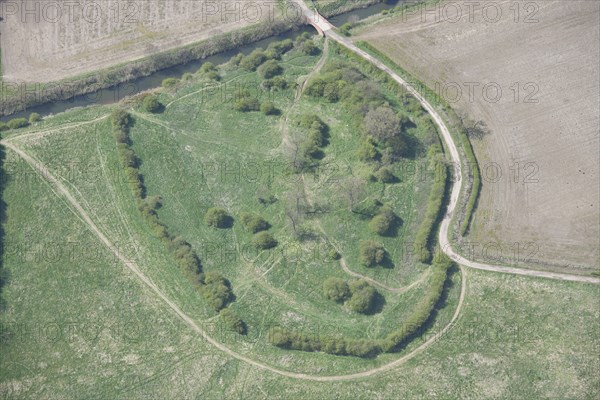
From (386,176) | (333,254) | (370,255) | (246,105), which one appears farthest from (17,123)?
(370,255)

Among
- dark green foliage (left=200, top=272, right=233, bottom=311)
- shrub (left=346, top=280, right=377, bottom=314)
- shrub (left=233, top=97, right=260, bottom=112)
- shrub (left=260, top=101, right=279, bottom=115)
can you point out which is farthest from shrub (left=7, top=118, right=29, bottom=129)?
shrub (left=346, top=280, right=377, bottom=314)

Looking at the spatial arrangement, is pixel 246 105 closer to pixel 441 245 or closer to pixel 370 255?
pixel 370 255

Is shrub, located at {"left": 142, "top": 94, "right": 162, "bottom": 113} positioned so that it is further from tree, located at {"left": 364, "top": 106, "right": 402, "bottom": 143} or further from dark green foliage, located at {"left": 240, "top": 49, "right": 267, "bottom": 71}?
tree, located at {"left": 364, "top": 106, "right": 402, "bottom": 143}

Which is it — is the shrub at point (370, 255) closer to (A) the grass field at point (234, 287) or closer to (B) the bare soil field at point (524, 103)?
(A) the grass field at point (234, 287)

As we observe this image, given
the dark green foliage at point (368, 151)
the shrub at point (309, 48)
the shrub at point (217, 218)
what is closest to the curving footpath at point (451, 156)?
the shrub at point (309, 48)

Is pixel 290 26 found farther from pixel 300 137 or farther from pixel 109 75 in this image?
pixel 109 75
